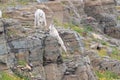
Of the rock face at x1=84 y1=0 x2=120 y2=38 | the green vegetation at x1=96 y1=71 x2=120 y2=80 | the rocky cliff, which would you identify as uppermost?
the rocky cliff

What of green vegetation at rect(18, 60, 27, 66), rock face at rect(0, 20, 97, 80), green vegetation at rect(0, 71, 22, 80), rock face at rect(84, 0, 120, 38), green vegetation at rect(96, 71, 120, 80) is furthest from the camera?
rock face at rect(84, 0, 120, 38)

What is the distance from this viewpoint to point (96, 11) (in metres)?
43.0

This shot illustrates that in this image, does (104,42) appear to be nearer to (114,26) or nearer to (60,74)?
(114,26)

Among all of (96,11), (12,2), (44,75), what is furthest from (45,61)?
(96,11)

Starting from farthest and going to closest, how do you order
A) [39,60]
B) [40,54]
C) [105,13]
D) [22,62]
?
[105,13] → [40,54] → [39,60] → [22,62]

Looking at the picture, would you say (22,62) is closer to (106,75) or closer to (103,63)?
(106,75)

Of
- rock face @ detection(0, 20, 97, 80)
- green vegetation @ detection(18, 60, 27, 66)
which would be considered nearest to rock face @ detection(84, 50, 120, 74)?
rock face @ detection(0, 20, 97, 80)

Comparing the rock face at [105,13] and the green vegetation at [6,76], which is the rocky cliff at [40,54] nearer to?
the green vegetation at [6,76]

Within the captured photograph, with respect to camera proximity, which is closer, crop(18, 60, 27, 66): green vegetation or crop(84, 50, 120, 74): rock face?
crop(18, 60, 27, 66): green vegetation

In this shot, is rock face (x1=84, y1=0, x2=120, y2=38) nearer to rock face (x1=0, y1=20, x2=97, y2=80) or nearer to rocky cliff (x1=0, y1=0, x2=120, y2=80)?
rocky cliff (x1=0, y1=0, x2=120, y2=80)

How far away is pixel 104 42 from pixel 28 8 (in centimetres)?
715

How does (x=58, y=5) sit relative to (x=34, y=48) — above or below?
below

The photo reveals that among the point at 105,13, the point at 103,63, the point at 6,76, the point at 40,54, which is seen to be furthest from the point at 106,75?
the point at 105,13

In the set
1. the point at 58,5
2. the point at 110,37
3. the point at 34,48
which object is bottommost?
the point at 110,37
